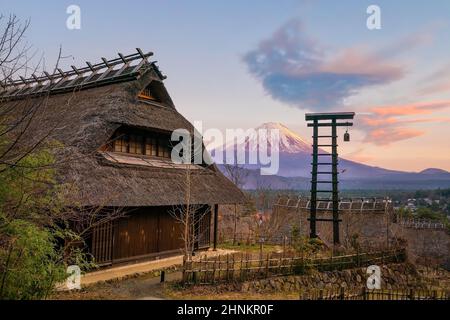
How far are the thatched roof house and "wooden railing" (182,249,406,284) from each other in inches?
117

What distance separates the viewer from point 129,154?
1641 cm

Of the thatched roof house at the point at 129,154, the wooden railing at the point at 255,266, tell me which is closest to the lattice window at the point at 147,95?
the thatched roof house at the point at 129,154

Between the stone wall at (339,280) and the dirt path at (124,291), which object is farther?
the stone wall at (339,280)

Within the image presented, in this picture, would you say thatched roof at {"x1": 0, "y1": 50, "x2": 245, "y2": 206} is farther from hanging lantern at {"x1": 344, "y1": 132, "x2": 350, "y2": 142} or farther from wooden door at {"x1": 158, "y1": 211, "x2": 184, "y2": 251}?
hanging lantern at {"x1": 344, "y1": 132, "x2": 350, "y2": 142}

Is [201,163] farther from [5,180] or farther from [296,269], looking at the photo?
[5,180]

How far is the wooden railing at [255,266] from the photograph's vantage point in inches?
506

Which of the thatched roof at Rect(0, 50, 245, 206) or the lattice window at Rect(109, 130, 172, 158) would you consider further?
the lattice window at Rect(109, 130, 172, 158)

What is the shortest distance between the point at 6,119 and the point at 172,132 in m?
11.3

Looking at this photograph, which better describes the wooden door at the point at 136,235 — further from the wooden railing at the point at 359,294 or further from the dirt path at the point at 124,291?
the wooden railing at the point at 359,294

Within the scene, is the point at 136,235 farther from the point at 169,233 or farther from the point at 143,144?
the point at 143,144

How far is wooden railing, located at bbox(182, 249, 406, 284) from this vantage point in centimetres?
1286

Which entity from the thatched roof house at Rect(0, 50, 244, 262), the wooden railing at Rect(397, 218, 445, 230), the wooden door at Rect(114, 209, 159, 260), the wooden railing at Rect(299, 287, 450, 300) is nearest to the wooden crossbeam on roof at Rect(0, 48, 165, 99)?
the thatched roof house at Rect(0, 50, 244, 262)

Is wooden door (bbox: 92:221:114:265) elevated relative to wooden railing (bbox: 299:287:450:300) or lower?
elevated
